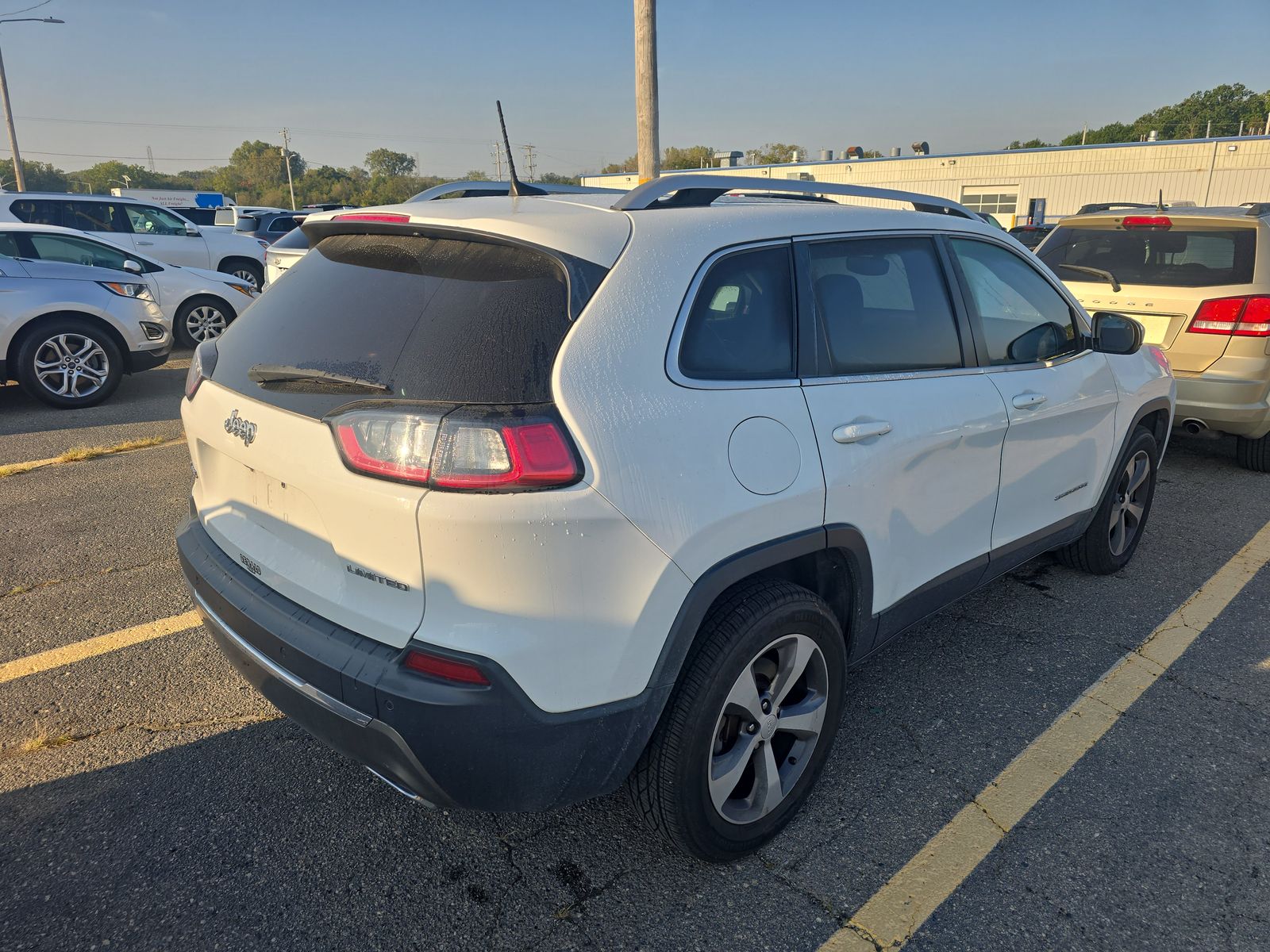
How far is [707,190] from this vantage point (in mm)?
2588

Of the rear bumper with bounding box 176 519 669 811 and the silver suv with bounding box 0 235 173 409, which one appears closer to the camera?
the rear bumper with bounding box 176 519 669 811

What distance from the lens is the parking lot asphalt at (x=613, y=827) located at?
2162mm

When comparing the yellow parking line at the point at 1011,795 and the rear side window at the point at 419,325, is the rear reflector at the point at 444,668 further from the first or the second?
the yellow parking line at the point at 1011,795

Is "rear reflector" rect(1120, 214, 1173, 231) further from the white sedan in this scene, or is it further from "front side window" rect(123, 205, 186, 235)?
"front side window" rect(123, 205, 186, 235)

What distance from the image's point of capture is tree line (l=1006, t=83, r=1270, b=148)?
82.2 m

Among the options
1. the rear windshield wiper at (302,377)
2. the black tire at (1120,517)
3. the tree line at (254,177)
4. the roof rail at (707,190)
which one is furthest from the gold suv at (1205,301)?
the tree line at (254,177)

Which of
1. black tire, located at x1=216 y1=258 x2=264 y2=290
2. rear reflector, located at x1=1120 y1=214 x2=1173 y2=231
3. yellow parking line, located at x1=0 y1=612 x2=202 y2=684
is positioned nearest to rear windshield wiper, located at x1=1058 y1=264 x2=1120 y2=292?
rear reflector, located at x1=1120 y1=214 x2=1173 y2=231

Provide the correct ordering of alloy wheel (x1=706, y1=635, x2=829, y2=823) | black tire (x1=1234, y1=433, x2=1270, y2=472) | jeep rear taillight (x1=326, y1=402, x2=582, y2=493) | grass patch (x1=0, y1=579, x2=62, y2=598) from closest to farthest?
jeep rear taillight (x1=326, y1=402, x2=582, y2=493) < alloy wheel (x1=706, y1=635, x2=829, y2=823) < grass patch (x1=0, y1=579, x2=62, y2=598) < black tire (x1=1234, y1=433, x2=1270, y2=472)

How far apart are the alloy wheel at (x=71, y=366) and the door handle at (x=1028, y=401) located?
7.43 m

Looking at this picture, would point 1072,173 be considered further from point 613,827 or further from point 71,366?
point 613,827

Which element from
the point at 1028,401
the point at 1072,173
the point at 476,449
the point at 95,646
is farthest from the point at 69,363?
the point at 1072,173

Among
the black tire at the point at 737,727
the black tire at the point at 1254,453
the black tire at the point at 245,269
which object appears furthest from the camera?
the black tire at the point at 245,269

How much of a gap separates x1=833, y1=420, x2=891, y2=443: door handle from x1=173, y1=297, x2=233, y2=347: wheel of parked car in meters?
9.02

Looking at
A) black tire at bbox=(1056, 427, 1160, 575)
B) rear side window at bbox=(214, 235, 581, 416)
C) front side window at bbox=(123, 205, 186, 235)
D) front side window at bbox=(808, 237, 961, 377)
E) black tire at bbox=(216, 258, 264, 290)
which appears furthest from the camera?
black tire at bbox=(216, 258, 264, 290)
